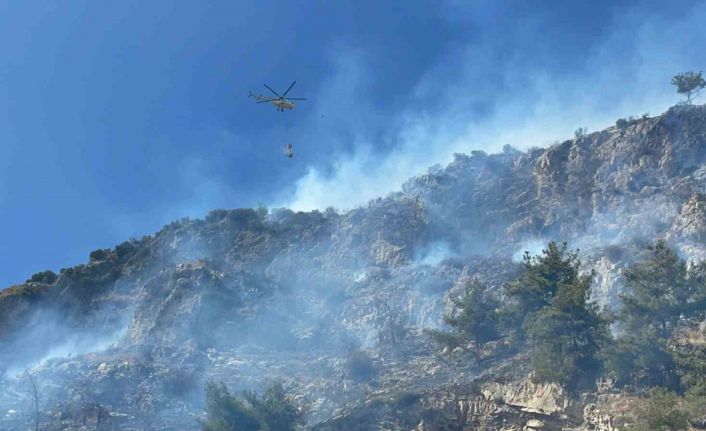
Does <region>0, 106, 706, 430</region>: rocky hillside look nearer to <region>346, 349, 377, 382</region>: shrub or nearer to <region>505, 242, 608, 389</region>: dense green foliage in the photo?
<region>346, 349, 377, 382</region>: shrub

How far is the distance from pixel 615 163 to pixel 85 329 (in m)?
63.6

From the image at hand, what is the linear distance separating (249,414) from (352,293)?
92.6 ft

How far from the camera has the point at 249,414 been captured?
159 ft

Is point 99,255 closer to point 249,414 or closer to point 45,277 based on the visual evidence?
point 45,277

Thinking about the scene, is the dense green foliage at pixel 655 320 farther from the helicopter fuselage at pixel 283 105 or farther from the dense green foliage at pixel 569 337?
the helicopter fuselage at pixel 283 105

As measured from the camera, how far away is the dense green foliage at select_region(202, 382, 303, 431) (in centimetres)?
4778

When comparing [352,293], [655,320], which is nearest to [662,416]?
[655,320]

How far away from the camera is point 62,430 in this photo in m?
51.0

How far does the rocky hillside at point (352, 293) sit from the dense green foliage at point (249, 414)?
2543mm

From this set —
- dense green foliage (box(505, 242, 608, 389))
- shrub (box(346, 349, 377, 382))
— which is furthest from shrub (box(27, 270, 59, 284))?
dense green foliage (box(505, 242, 608, 389))

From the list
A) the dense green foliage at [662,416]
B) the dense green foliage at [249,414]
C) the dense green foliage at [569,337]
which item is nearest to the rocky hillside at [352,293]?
the dense green foliage at [569,337]

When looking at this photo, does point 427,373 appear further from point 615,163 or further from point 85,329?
point 85,329

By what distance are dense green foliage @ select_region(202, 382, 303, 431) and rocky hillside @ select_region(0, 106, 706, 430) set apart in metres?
2.54

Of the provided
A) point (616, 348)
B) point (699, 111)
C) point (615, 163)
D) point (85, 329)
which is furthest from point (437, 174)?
point (616, 348)
